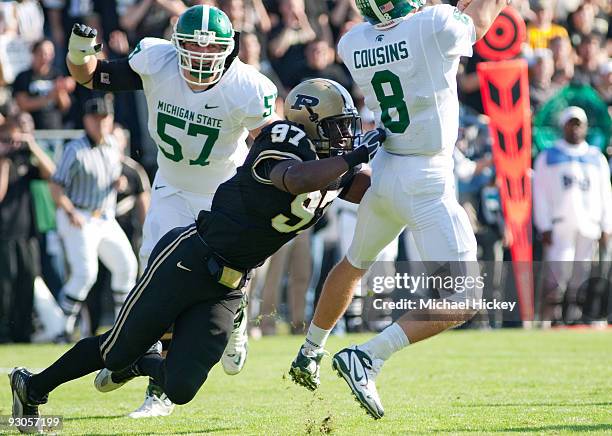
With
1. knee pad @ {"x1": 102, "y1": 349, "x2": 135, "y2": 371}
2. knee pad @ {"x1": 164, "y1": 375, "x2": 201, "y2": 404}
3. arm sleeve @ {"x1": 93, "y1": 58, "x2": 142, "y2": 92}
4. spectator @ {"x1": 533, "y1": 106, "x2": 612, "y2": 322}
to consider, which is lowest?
spectator @ {"x1": 533, "y1": 106, "x2": 612, "y2": 322}

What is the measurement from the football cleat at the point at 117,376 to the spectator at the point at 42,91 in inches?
240

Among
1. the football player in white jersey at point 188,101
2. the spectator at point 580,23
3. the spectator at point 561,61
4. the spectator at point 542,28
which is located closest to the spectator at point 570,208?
the spectator at point 561,61

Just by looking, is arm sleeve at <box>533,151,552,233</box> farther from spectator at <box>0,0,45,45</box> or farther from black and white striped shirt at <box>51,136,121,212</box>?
spectator at <box>0,0,45,45</box>

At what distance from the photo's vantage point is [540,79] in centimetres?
1325

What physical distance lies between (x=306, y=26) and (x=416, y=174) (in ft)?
24.8

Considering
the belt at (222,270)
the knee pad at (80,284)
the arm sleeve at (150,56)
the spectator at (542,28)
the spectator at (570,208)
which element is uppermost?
the arm sleeve at (150,56)

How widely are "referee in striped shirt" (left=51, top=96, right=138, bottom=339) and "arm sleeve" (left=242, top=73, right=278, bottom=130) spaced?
446cm

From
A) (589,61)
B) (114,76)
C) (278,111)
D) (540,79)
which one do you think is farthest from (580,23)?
(114,76)

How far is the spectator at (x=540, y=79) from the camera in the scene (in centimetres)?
1310

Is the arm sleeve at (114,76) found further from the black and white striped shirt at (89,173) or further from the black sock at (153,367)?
the black and white striped shirt at (89,173)

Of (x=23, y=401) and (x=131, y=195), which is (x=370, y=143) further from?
(x=131, y=195)

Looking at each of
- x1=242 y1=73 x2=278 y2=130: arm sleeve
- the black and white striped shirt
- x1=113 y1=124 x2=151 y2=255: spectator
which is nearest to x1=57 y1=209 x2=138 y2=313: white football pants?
the black and white striped shirt

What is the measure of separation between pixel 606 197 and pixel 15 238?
6083 mm

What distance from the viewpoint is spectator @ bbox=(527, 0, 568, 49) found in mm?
13977
